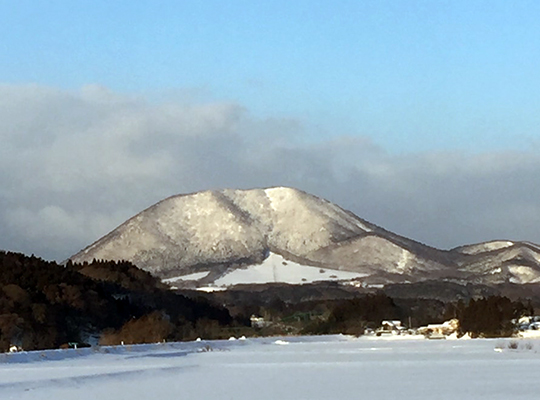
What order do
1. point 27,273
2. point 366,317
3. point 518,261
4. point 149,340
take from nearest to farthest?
point 149,340, point 27,273, point 366,317, point 518,261

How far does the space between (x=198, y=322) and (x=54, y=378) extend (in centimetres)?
4711

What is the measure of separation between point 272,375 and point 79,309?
1371 inches

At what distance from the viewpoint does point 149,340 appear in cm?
5675

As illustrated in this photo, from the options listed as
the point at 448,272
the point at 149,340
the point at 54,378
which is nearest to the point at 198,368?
the point at 54,378

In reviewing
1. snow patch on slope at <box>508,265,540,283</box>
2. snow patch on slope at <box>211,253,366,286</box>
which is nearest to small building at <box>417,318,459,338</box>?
snow patch on slope at <box>211,253,366,286</box>

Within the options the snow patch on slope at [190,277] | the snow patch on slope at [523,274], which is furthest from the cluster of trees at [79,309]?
the snow patch on slope at [523,274]

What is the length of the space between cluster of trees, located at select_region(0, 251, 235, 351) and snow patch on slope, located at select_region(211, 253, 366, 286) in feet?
338

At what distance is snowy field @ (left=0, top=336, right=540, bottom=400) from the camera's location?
814 inches

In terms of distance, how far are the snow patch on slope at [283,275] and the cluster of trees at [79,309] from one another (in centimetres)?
10297

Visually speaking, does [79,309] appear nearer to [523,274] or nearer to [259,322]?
[259,322]

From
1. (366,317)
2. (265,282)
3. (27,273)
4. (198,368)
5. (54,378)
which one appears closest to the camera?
(54,378)

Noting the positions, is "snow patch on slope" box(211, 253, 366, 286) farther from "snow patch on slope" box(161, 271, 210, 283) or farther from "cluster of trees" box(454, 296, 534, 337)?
"cluster of trees" box(454, 296, 534, 337)

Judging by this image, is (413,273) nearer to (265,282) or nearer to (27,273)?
(265,282)

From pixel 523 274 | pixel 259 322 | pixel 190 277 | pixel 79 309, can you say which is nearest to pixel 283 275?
pixel 190 277
